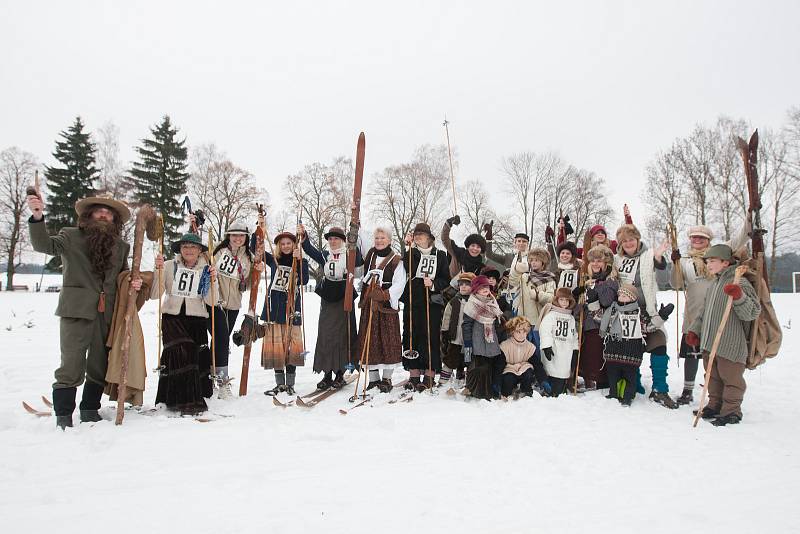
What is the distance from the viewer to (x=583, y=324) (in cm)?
489

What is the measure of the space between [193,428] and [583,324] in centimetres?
400

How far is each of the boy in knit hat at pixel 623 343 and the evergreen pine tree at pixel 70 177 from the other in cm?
3004

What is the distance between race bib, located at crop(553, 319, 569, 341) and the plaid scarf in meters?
0.67

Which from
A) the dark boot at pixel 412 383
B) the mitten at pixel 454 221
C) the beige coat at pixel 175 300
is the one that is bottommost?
the dark boot at pixel 412 383

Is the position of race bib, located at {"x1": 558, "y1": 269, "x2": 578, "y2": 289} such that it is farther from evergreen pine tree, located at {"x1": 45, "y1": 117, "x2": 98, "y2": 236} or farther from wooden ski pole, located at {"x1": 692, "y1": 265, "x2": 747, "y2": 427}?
evergreen pine tree, located at {"x1": 45, "y1": 117, "x2": 98, "y2": 236}

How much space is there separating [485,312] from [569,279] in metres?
1.30

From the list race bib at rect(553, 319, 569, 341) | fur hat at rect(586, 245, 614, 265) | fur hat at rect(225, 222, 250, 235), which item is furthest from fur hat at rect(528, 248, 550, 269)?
fur hat at rect(225, 222, 250, 235)

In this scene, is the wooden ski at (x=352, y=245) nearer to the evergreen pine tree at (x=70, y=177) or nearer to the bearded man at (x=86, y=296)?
the bearded man at (x=86, y=296)

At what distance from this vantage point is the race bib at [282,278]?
16.7 feet

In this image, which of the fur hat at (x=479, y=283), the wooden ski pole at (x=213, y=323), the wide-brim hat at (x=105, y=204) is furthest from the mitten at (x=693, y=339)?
the wide-brim hat at (x=105, y=204)

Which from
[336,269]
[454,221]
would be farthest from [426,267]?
[336,269]

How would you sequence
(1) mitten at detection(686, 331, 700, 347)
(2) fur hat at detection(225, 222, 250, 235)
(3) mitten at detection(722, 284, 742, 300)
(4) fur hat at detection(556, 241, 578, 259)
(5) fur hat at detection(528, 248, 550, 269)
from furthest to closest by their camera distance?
(4) fur hat at detection(556, 241, 578, 259)
(5) fur hat at detection(528, 248, 550, 269)
(2) fur hat at detection(225, 222, 250, 235)
(1) mitten at detection(686, 331, 700, 347)
(3) mitten at detection(722, 284, 742, 300)

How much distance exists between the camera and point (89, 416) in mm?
3799

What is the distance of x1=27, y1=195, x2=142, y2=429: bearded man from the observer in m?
3.63
